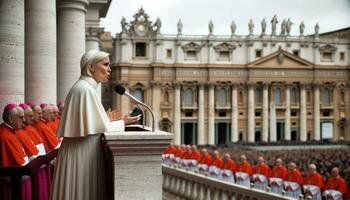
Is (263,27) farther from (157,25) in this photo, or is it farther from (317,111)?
(157,25)

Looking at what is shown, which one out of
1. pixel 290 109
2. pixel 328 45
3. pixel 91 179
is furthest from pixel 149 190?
pixel 328 45

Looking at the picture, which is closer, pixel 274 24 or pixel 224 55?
pixel 224 55

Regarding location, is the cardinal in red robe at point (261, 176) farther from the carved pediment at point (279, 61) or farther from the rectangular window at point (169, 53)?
the carved pediment at point (279, 61)

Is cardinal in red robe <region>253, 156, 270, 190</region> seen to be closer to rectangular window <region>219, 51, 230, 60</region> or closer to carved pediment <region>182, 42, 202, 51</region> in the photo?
carved pediment <region>182, 42, 202, 51</region>

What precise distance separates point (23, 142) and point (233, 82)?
2188 inches

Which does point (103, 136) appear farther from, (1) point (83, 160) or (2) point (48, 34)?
(2) point (48, 34)

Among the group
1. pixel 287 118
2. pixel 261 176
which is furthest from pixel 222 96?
pixel 261 176

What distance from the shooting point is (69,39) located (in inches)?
483

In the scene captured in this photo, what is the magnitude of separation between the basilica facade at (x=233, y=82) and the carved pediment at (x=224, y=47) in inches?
4.5

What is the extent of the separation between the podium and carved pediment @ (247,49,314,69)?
57410 mm

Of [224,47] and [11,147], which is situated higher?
[224,47]

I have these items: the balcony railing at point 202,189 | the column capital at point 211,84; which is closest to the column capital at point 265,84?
the column capital at point 211,84

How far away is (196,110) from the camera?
59.8 metres

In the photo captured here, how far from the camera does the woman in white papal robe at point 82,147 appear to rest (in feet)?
13.3
